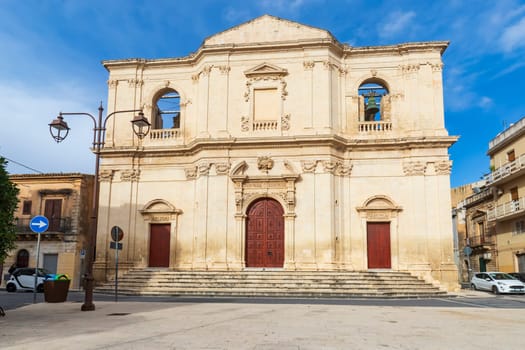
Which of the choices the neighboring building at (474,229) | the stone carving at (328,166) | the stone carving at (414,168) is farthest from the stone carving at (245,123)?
the neighboring building at (474,229)

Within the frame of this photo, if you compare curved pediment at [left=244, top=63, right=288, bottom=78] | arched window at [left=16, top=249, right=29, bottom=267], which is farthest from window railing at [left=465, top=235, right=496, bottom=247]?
arched window at [left=16, top=249, right=29, bottom=267]

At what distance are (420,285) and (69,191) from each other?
2050 centimetres

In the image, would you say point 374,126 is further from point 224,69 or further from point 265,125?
point 224,69

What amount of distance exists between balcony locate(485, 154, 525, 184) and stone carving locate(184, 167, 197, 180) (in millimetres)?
18535

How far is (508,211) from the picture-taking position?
3083cm

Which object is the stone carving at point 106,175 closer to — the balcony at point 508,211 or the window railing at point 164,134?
the window railing at point 164,134

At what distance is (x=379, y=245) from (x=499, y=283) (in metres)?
6.11

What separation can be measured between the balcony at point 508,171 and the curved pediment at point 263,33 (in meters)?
14.9

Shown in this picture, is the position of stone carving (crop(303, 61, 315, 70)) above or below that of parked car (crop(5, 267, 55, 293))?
above

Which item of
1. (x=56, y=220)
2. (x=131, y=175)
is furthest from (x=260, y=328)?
(x=56, y=220)

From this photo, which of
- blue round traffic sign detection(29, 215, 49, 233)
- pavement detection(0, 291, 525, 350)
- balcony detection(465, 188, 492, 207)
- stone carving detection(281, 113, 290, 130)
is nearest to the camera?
pavement detection(0, 291, 525, 350)

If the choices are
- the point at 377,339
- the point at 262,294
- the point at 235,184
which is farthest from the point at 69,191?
the point at 377,339

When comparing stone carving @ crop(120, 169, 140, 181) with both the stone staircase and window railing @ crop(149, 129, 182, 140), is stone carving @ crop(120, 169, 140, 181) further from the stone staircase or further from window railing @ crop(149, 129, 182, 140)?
the stone staircase

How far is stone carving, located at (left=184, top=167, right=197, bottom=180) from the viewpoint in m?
24.6
